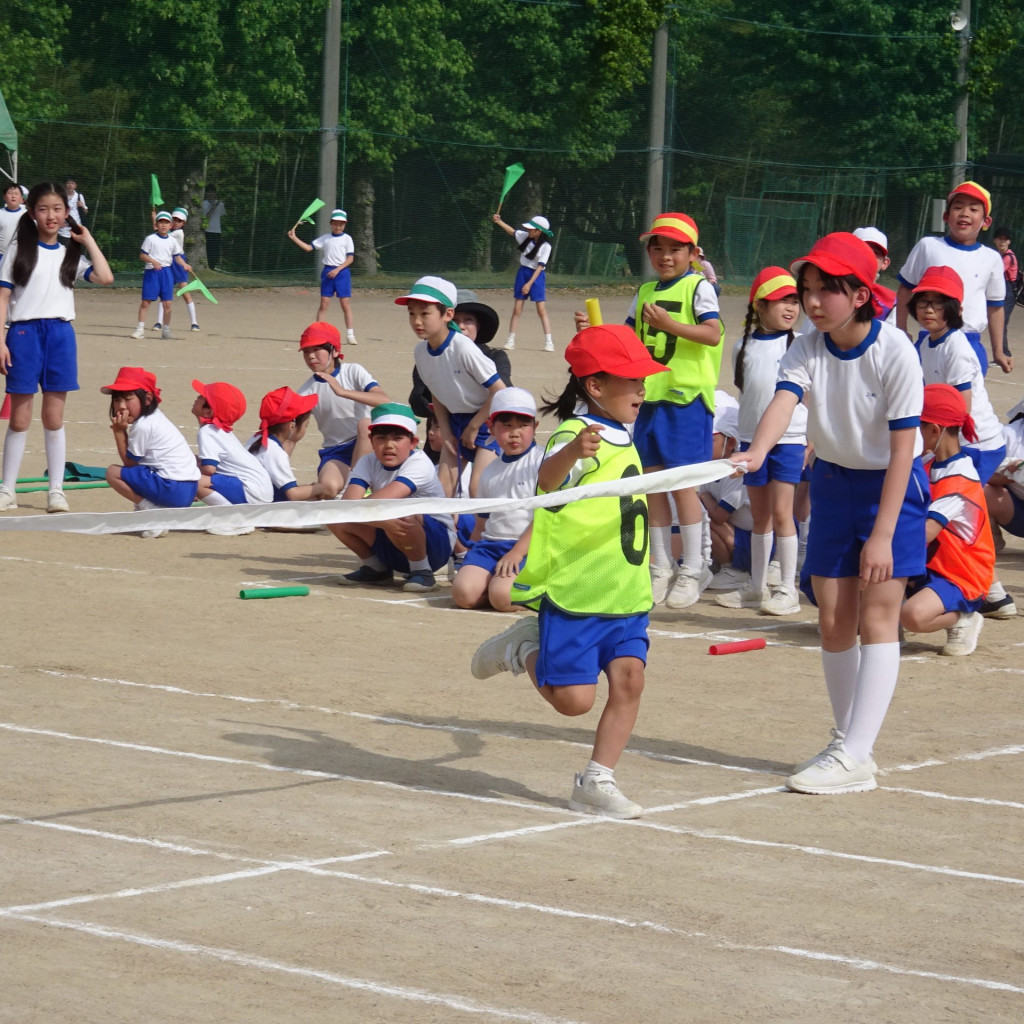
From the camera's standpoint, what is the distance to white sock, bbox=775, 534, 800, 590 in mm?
9789

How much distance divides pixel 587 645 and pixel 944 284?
4496 millimetres

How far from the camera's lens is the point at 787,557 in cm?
988

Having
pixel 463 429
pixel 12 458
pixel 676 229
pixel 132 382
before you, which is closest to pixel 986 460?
pixel 676 229

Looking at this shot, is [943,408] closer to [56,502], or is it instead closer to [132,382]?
[132,382]

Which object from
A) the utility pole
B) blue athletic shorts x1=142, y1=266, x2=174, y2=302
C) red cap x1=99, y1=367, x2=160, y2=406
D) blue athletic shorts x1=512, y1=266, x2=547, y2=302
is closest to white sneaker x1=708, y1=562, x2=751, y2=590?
red cap x1=99, y1=367, x2=160, y2=406

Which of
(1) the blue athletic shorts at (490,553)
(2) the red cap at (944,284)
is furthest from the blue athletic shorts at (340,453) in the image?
(2) the red cap at (944,284)

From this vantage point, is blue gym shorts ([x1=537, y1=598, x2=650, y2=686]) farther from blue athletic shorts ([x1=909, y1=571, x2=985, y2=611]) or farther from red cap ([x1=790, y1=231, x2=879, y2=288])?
blue athletic shorts ([x1=909, y1=571, x2=985, y2=611])

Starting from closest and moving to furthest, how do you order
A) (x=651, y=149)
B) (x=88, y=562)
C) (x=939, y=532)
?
1. (x=939, y=532)
2. (x=88, y=562)
3. (x=651, y=149)

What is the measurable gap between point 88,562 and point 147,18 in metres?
30.3

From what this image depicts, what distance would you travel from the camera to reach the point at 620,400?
19.8ft

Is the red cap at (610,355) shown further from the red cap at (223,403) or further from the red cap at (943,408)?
the red cap at (223,403)

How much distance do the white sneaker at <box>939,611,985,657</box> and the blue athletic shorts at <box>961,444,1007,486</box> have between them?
126cm

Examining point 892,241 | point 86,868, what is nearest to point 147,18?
point 892,241

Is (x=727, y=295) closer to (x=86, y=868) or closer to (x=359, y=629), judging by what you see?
(x=359, y=629)
